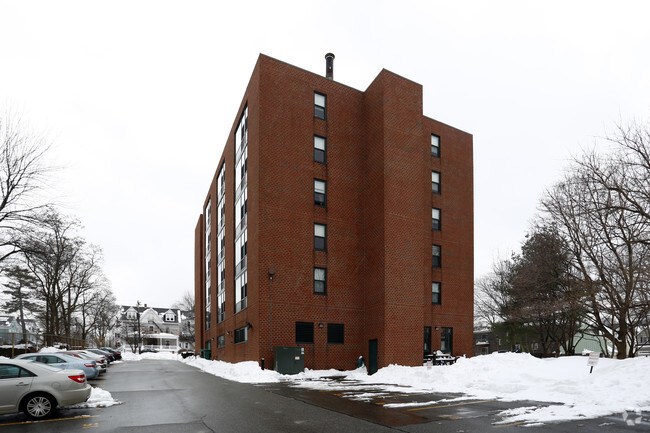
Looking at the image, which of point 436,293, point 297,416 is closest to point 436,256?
point 436,293

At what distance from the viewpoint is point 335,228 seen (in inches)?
1208

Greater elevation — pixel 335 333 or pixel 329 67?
pixel 329 67

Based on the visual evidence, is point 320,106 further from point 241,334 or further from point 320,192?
point 241,334

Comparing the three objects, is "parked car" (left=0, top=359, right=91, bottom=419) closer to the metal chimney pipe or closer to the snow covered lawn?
the snow covered lawn

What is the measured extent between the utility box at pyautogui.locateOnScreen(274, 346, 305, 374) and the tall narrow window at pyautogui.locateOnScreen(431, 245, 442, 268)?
13660 mm

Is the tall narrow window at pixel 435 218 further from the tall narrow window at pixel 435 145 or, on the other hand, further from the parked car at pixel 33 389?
the parked car at pixel 33 389

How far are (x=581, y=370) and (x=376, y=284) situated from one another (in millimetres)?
13650

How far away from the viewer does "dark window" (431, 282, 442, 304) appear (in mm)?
34731

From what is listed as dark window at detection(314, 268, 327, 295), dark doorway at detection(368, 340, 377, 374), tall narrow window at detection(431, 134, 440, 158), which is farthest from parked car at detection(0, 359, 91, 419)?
tall narrow window at detection(431, 134, 440, 158)

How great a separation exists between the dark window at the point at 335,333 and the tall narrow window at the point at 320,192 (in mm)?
7627

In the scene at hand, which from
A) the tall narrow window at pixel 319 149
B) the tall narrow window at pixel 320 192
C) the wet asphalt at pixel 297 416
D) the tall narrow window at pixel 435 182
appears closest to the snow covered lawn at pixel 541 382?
the wet asphalt at pixel 297 416

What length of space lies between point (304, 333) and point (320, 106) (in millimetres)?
14609

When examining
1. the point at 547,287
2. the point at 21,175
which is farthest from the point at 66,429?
the point at 547,287

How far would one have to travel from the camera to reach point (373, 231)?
29891 mm
